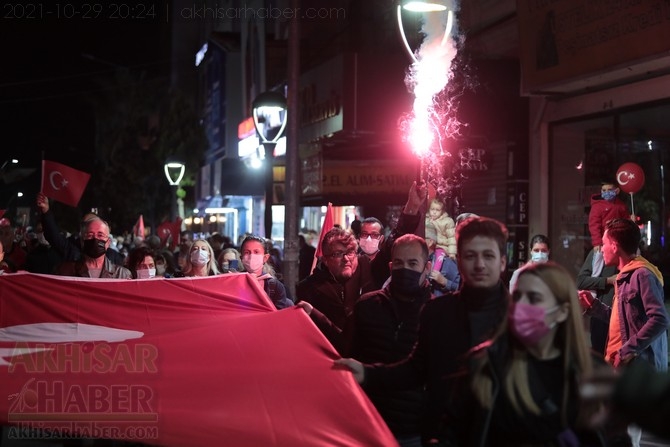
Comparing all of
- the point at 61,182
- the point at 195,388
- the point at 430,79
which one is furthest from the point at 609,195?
the point at 61,182

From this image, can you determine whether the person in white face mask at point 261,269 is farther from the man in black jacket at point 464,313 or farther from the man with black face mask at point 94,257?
the man in black jacket at point 464,313

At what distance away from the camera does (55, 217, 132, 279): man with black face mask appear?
28.9 ft

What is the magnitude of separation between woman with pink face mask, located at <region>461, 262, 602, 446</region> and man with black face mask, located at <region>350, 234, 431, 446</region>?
4.96 ft

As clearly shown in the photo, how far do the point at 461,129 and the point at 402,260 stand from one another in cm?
1109

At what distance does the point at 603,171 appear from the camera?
570 inches

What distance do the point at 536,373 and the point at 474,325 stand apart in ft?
1.88

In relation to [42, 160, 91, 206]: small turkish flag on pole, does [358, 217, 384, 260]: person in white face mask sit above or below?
below

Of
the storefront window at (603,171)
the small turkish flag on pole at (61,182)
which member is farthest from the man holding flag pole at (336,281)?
the storefront window at (603,171)

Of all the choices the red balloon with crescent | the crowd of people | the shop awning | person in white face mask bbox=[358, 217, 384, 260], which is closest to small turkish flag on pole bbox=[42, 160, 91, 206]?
the crowd of people

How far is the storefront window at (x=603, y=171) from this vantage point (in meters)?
13.1

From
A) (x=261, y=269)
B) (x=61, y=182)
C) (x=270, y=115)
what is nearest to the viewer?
(x=261, y=269)

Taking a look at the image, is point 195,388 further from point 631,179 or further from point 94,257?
point 631,179

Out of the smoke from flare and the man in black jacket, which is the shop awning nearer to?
the smoke from flare

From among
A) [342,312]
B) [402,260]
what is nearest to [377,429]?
[402,260]
